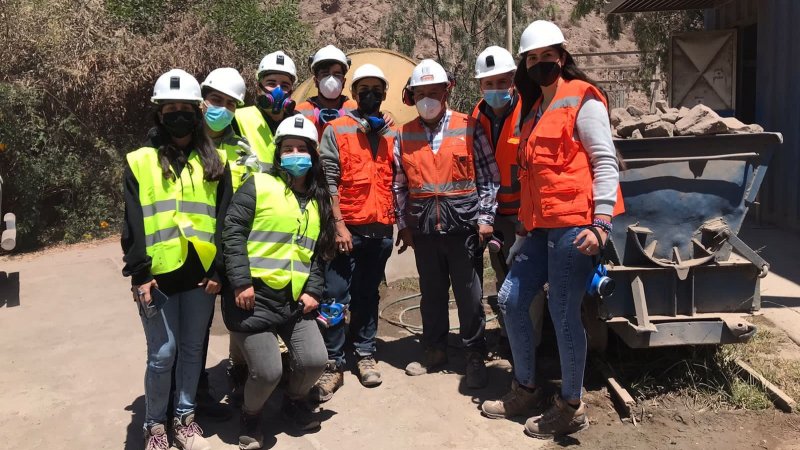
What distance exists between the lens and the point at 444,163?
4.54 meters

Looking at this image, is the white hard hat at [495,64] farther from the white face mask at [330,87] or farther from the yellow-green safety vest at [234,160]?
the yellow-green safety vest at [234,160]

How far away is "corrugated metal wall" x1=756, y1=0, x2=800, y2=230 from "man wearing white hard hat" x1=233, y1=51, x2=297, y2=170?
257 inches

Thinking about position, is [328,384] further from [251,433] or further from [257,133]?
[257,133]

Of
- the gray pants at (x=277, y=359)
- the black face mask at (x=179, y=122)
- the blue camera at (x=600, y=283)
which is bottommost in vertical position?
the gray pants at (x=277, y=359)

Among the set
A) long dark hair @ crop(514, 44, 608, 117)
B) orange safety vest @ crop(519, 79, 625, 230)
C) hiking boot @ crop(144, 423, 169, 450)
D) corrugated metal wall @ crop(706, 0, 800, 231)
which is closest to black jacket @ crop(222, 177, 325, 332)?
hiking boot @ crop(144, 423, 169, 450)

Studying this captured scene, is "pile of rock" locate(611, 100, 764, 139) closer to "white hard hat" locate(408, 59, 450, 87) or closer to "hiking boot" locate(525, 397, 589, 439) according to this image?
"white hard hat" locate(408, 59, 450, 87)

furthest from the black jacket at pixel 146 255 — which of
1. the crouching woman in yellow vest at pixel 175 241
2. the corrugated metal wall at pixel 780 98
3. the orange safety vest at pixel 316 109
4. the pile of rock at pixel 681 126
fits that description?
the corrugated metal wall at pixel 780 98

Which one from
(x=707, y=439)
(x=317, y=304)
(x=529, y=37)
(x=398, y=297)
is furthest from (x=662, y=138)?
(x=398, y=297)

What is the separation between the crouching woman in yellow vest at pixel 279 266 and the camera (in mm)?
3738

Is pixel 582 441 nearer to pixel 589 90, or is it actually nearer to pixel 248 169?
pixel 589 90

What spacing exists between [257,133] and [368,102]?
0.78 m

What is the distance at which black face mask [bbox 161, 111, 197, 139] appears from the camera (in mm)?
3572

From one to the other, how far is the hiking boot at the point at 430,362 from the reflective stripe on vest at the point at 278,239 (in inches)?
52.5

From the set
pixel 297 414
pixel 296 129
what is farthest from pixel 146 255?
pixel 297 414
